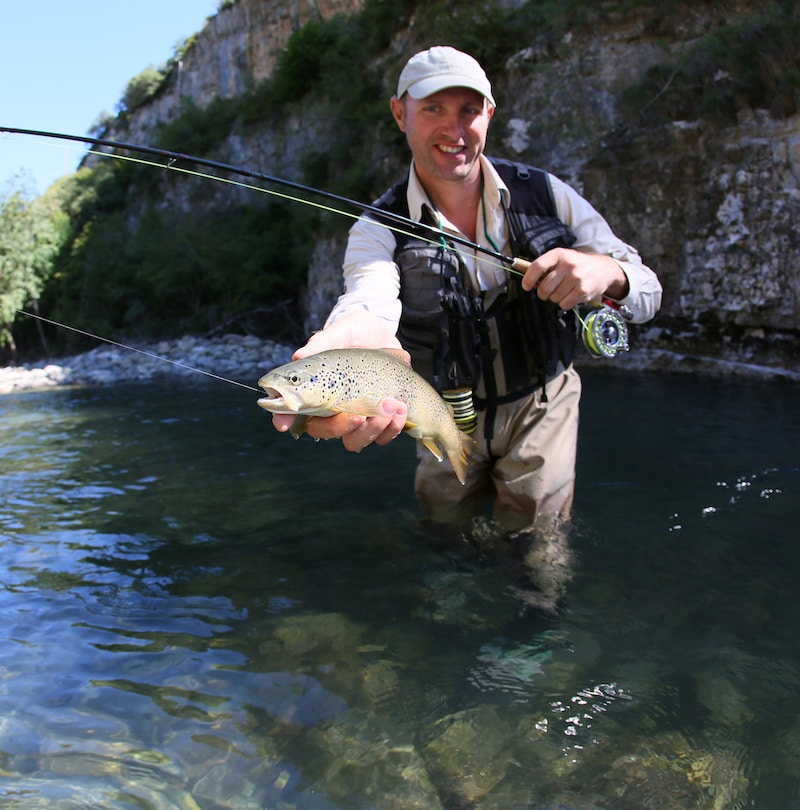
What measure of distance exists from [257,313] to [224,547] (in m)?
25.0

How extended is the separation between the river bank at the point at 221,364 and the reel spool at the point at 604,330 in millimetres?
9552

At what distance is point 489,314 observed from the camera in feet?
13.7

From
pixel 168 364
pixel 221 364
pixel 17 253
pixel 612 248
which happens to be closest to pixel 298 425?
pixel 612 248

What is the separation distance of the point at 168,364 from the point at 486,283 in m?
21.4

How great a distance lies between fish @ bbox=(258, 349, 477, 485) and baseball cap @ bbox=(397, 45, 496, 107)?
145cm

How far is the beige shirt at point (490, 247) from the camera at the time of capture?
3.82 meters

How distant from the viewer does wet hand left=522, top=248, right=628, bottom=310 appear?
3.36 metres

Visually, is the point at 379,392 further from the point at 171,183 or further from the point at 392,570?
the point at 171,183

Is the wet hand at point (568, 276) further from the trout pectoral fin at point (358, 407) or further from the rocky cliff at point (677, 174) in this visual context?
the rocky cliff at point (677, 174)

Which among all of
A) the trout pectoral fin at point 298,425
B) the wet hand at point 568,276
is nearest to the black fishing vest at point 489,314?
the wet hand at point 568,276

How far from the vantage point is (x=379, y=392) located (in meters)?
2.89

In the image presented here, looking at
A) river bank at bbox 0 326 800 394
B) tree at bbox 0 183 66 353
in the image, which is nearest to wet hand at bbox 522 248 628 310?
river bank at bbox 0 326 800 394

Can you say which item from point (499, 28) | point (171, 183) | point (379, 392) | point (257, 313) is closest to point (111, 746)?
point (379, 392)

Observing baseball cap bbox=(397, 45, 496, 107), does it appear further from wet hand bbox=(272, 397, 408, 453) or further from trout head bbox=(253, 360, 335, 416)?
trout head bbox=(253, 360, 335, 416)
